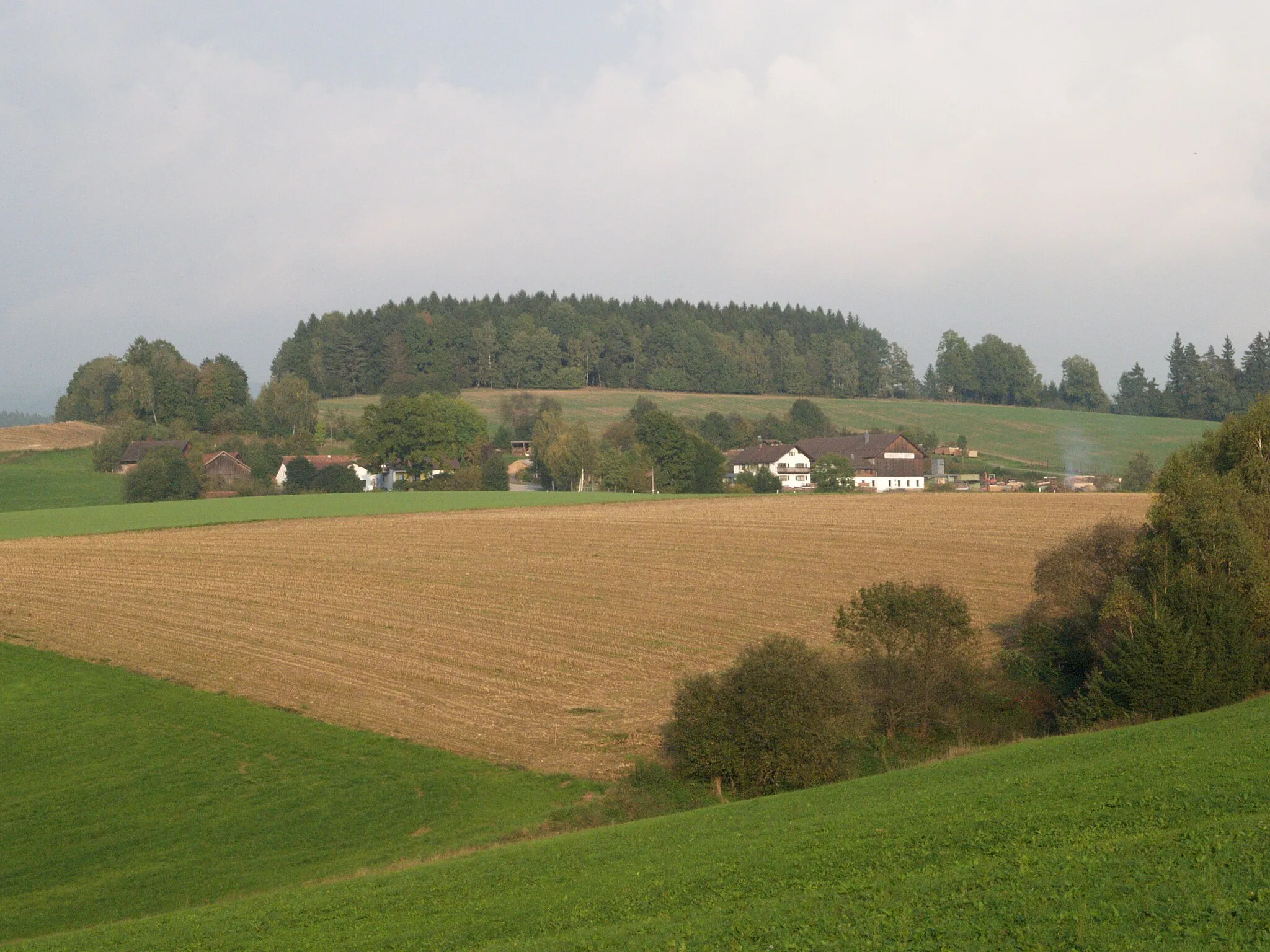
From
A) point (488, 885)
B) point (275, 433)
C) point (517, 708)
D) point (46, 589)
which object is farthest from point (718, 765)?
point (275, 433)

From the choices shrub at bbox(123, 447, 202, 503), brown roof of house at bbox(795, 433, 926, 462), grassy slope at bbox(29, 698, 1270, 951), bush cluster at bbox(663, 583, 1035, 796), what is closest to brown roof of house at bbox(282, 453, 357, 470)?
shrub at bbox(123, 447, 202, 503)

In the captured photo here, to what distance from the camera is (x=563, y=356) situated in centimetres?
17288

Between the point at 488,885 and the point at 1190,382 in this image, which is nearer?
the point at 488,885

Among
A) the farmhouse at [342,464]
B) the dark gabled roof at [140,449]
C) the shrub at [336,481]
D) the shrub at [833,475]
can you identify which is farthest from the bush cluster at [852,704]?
the dark gabled roof at [140,449]

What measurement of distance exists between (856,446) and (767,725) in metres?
95.6

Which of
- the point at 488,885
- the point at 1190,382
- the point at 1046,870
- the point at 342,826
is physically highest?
the point at 1190,382

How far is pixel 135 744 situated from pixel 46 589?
20743 mm

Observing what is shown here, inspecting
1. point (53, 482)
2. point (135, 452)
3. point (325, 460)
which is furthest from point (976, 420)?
point (53, 482)

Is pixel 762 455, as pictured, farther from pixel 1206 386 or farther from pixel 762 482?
pixel 1206 386

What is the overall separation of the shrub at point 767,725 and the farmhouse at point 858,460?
7767 centimetres

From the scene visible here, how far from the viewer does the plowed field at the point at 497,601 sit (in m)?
28.9

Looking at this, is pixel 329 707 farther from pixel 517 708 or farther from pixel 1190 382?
pixel 1190 382

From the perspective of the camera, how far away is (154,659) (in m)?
32.9

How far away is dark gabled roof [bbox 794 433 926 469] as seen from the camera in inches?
4392
